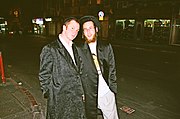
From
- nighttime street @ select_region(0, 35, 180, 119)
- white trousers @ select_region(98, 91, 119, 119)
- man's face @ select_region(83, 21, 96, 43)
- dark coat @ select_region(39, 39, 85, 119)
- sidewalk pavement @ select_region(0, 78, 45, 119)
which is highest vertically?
man's face @ select_region(83, 21, 96, 43)

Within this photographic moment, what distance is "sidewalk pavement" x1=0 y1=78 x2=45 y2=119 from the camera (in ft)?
14.7

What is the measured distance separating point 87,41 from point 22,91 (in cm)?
398

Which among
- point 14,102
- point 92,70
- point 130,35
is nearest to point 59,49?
point 92,70

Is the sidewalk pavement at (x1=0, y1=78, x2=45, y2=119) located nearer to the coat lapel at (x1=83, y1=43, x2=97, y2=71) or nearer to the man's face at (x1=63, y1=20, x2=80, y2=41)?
the coat lapel at (x1=83, y1=43, x2=97, y2=71)

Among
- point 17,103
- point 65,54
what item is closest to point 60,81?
point 65,54

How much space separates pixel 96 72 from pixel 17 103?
3125mm

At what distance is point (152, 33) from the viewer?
24109 mm

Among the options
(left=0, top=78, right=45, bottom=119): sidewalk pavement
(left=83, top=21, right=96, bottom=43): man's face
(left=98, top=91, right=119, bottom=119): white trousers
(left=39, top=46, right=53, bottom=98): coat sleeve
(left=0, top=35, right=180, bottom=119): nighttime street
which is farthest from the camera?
(left=0, top=35, right=180, bottom=119): nighttime street

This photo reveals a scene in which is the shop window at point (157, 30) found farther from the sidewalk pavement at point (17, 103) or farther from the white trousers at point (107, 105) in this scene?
the white trousers at point (107, 105)

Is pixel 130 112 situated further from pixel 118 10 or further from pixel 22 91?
pixel 118 10

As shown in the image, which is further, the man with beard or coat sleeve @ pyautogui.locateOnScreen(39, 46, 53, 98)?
the man with beard

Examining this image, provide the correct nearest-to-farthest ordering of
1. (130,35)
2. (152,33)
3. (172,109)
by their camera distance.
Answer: (172,109)
(152,33)
(130,35)

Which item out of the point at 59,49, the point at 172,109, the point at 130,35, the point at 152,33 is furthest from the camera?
the point at 130,35

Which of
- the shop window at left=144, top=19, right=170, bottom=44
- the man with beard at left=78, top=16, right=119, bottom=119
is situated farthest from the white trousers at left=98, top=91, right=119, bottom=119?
the shop window at left=144, top=19, right=170, bottom=44
